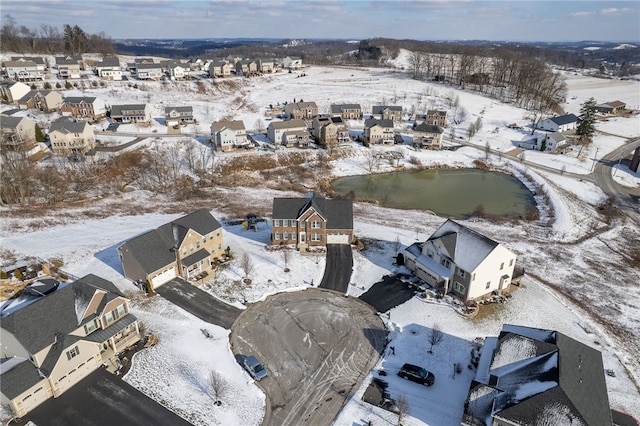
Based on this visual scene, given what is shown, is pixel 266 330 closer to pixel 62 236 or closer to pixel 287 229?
pixel 287 229

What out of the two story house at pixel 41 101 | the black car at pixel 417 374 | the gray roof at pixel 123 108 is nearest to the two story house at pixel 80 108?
the two story house at pixel 41 101

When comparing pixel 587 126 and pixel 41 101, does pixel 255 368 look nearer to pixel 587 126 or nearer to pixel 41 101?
pixel 41 101

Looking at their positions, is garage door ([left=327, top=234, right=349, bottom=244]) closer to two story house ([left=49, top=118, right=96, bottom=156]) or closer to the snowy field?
the snowy field

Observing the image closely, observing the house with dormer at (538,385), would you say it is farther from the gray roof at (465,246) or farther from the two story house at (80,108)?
the two story house at (80,108)

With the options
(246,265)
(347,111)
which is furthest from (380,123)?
(246,265)

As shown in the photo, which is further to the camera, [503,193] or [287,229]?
[503,193]

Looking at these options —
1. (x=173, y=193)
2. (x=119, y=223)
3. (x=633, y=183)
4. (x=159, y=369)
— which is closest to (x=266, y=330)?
(x=159, y=369)
